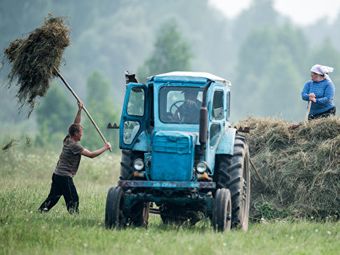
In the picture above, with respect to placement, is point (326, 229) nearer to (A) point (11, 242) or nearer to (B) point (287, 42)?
(A) point (11, 242)

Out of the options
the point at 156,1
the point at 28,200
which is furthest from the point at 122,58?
the point at 28,200

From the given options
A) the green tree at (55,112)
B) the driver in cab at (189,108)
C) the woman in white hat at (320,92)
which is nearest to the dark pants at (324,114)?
the woman in white hat at (320,92)

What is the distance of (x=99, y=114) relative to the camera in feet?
187

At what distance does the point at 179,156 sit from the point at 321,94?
490cm

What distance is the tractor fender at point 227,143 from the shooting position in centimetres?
1570

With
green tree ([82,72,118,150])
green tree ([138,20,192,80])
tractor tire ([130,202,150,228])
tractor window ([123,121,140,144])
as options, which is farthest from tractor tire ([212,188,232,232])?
green tree ([138,20,192,80])

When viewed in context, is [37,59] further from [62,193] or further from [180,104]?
[180,104]

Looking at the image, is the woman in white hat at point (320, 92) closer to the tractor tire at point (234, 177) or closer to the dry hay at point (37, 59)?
the tractor tire at point (234, 177)

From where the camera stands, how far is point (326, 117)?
18.5 meters

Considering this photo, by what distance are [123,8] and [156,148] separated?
383 feet

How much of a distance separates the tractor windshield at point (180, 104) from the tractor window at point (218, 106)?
1.14ft

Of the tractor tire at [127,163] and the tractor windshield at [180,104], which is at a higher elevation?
the tractor windshield at [180,104]

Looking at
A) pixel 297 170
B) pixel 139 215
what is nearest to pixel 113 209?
pixel 139 215

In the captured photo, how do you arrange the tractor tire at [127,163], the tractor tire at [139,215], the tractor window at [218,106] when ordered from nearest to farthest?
the tractor tire at [127,163] → the tractor tire at [139,215] → the tractor window at [218,106]
